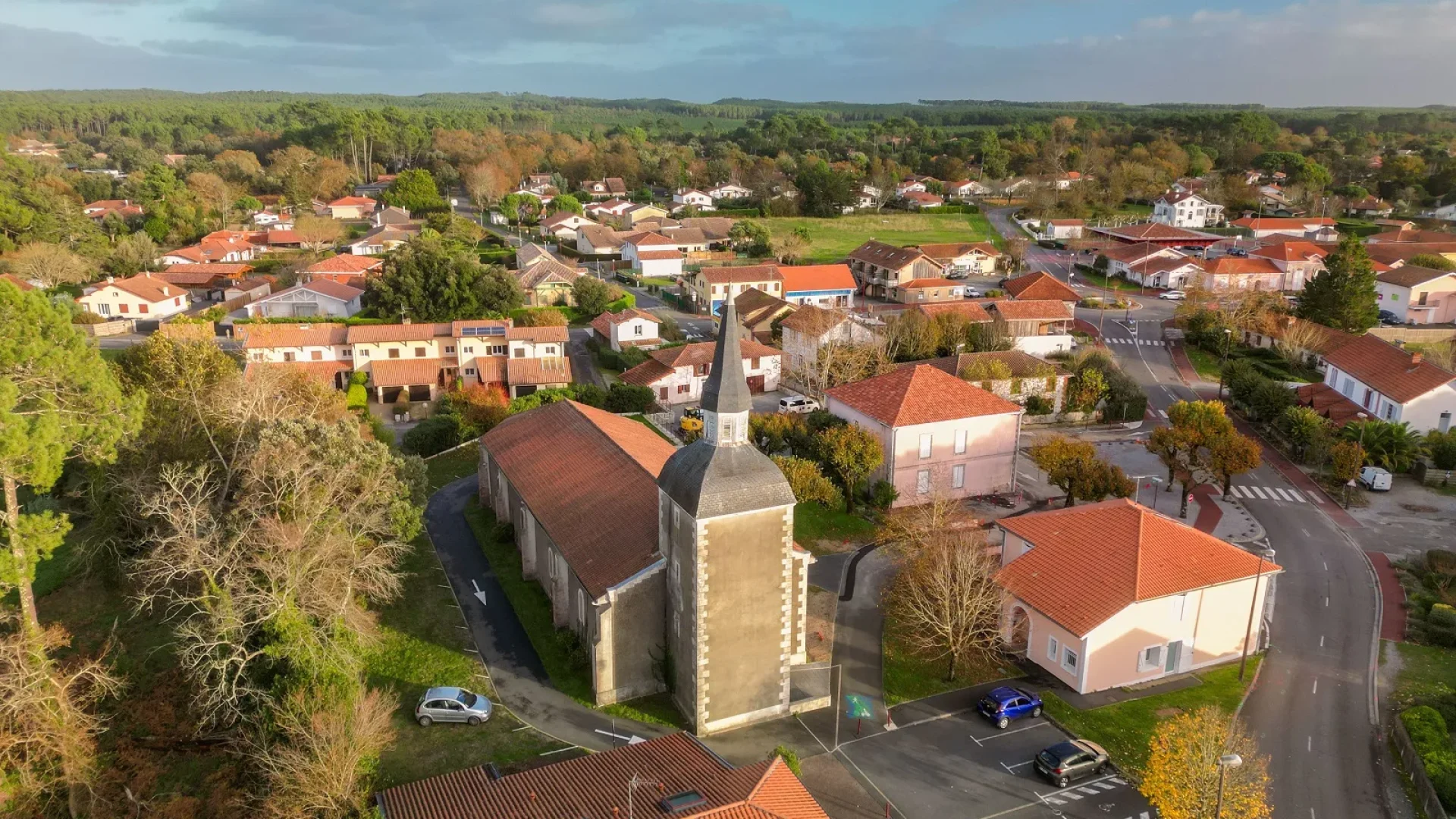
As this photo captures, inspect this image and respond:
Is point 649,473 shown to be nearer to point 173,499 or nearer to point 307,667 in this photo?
point 307,667

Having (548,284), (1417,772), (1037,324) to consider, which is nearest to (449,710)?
(1417,772)

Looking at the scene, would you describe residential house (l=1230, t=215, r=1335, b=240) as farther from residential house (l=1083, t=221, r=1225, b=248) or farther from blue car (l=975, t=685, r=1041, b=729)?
blue car (l=975, t=685, r=1041, b=729)

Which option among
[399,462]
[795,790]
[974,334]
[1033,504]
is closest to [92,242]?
[399,462]


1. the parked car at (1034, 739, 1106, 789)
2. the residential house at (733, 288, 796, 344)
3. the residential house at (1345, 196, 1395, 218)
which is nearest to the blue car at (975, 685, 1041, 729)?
the parked car at (1034, 739, 1106, 789)

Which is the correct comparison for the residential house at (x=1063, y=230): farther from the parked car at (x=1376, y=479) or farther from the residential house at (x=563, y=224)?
the parked car at (x=1376, y=479)

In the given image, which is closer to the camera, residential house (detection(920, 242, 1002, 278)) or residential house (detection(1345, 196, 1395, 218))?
residential house (detection(920, 242, 1002, 278))

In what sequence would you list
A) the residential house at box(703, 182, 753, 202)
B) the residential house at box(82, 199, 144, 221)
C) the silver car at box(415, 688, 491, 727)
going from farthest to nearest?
the residential house at box(703, 182, 753, 202), the residential house at box(82, 199, 144, 221), the silver car at box(415, 688, 491, 727)

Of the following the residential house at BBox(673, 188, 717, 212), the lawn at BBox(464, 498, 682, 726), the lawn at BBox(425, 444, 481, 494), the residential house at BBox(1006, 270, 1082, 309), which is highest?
the residential house at BBox(673, 188, 717, 212)
